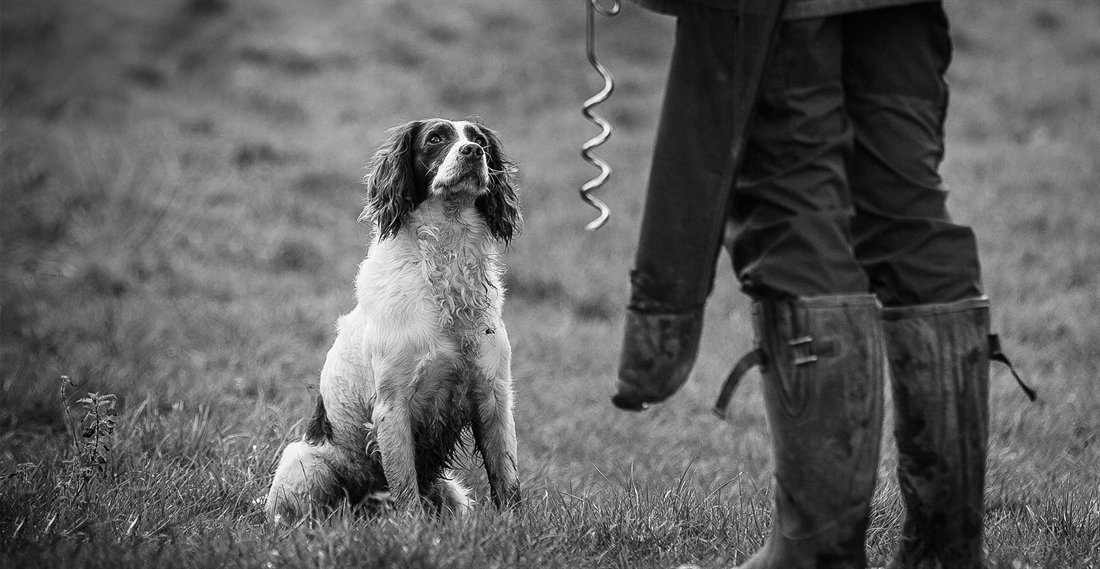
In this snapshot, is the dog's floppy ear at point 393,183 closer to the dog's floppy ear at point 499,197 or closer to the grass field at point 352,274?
the dog's floppy ear at point 499,197

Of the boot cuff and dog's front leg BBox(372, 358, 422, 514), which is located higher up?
the boot cuff

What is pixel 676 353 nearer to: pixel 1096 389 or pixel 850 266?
pixel 850 266

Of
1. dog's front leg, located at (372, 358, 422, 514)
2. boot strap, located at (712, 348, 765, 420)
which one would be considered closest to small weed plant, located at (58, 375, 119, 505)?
dog's front leg, located at (372, 358, 422, 514)

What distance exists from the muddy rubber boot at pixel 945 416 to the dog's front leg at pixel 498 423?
1.26m

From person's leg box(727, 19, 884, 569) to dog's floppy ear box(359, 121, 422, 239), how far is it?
55.0 inches

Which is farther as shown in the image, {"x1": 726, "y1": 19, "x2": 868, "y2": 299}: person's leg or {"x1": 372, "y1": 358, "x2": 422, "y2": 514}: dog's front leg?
{"x1": 372, "y1": 358, "x2": 422, "y2": 514}: dog's front leg

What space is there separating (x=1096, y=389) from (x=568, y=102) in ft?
20.1

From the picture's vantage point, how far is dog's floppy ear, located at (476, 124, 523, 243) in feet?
11.0

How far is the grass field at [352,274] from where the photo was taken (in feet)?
9.07

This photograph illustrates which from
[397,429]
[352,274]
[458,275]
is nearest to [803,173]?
[458,275]

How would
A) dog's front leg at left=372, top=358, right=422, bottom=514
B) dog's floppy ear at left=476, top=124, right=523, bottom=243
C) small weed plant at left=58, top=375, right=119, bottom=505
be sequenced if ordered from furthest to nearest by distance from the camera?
1. dog's floppy ear at left=476, top=124, right=523, bottom=243
2. dog's front leg at left=372, top=358, right=422, bottom=514
3. small weed plant at left=58, top=375, right=119, bottom=505

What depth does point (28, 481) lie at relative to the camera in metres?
2.99

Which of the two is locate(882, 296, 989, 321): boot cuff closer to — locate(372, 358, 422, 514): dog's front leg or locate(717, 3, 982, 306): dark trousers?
locate(717, 3, 982, 306): dark trousers

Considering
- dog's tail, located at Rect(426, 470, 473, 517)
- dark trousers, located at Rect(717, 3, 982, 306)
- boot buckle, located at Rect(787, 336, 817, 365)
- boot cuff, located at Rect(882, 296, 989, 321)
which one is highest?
dark trousers, located at Rect(717, 3, 982, 306)
